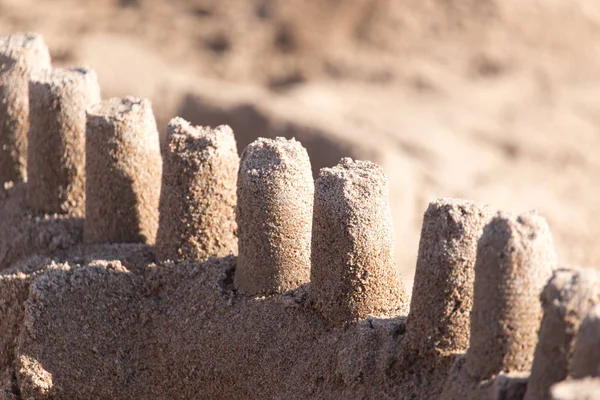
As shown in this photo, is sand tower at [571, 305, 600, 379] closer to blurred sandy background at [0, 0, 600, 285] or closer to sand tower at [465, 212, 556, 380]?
sand tower at [465, 212, 556, 380]

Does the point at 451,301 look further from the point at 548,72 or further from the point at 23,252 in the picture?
the point at 548,72

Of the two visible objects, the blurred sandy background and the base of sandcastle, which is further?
the blurred sandy background

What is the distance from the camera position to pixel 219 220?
3797 millimetres

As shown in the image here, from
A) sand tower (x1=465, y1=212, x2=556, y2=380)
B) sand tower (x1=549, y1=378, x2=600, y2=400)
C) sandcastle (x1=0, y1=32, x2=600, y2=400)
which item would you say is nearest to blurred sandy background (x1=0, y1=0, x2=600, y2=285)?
sandcastle (x1=0, y1=32, x2=600, y2=400)

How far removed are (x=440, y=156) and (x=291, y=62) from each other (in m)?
3.23

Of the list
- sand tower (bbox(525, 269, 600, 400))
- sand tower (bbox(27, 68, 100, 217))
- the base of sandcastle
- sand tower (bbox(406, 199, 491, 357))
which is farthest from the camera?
sand tower (bbox(27, 68, 100, 217))

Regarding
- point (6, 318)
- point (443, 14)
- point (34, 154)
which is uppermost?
point (443, 14)

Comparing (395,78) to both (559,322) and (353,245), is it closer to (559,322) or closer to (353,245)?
(353,245)

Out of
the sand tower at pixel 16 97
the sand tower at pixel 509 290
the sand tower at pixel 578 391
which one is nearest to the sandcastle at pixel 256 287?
the sand tower at pixel 509 290

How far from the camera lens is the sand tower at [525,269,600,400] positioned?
7.89 feet

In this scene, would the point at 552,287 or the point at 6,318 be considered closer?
the point at 552,287

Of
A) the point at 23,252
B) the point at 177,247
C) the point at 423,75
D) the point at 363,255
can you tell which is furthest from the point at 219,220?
the point at 423,75

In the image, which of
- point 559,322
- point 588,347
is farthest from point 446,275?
point 588,347

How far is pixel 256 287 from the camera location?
351cm
